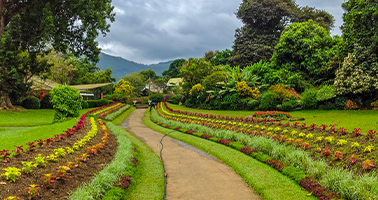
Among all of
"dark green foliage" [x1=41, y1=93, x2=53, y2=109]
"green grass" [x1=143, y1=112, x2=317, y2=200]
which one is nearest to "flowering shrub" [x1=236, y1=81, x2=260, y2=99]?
"green grass" [x1=143, y1=112, x2=317, y2=200]

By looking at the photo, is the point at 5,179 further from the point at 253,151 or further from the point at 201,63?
the point at 201,63

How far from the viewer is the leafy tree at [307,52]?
73.2ft

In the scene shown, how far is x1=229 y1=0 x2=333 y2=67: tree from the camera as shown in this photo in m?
34.1

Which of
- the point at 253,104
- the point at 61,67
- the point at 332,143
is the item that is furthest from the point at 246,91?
the point at 61,67

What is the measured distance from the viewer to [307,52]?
22.7m

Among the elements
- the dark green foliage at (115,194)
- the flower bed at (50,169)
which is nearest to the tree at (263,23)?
the flower bed at (50,169)

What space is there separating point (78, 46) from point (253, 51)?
73.8 feet

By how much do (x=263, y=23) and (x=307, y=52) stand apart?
14420 millimetres

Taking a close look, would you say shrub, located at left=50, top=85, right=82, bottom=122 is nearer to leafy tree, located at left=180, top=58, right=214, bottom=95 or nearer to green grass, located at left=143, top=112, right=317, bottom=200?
green grass, located at left=143, top=112, right=317, bottom=200

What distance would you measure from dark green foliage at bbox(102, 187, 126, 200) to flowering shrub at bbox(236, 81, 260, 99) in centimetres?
1697

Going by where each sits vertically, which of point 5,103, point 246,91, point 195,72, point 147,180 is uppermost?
point 195,72

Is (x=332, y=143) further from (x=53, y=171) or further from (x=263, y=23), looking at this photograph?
(x=263, y=23)

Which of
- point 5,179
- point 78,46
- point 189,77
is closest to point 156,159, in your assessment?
point 5,179

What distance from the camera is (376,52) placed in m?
14.3
